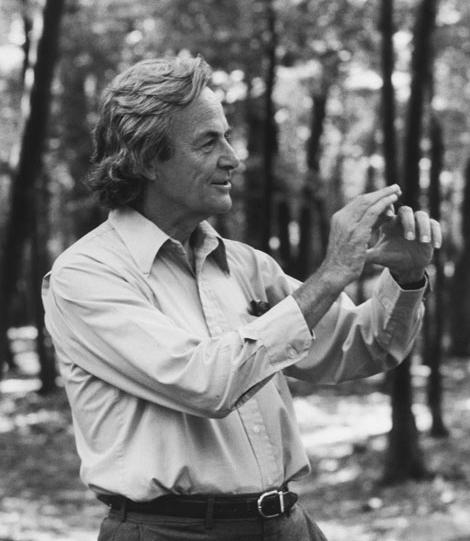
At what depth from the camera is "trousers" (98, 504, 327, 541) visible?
278 centimetres

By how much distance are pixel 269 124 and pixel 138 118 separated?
1404cm

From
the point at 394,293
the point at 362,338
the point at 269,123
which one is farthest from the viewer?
the point at 269,123

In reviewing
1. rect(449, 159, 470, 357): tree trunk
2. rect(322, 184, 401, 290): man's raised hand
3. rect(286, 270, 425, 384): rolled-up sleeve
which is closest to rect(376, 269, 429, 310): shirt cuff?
rect(286, 270, 425, 384): rolled-up sleeve

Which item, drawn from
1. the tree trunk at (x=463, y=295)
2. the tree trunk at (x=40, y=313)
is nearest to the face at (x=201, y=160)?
the tree trunk at (x=40, y=313)

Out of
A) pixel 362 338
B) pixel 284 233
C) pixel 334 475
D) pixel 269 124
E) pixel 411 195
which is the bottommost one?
pixel 334 475

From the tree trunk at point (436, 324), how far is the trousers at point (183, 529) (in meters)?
12.8

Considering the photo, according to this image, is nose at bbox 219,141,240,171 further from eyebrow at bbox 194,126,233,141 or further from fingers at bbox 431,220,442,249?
fingers at bbox 431,220,442,249

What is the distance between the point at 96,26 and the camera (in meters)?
18.5

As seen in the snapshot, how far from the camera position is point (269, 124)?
663 inches

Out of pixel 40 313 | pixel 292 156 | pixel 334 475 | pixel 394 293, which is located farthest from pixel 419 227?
pixel 292 156

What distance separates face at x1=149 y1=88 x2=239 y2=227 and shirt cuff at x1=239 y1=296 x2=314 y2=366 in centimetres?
42

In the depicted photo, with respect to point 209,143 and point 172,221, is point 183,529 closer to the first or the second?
point 172,221

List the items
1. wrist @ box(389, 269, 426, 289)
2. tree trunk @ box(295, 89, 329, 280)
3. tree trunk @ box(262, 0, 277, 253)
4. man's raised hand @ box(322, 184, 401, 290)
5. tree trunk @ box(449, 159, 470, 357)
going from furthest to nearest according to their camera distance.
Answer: tree trunk @ box(449, 159, 470, 357) < tree trunk @ box(295, 89, 329, 280) < tree trunk @ box(262, 0, 277, 253) < wrist @ box(389, 269, 426, 289) < man's raised hand @ box(322, 184, 401, 290)

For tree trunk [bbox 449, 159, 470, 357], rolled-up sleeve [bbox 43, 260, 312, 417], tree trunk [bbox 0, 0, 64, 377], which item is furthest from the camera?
tree trunk [bbox 449, 159, 470, 357]
